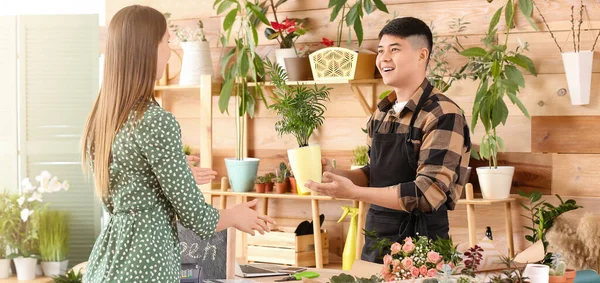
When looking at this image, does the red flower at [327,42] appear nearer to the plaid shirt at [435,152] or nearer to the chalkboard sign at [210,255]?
the plaid shirt at [435,152]

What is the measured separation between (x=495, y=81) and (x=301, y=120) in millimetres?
924

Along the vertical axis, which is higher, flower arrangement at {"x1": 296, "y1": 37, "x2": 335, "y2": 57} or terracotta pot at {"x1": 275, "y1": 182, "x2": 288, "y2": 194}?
flower arrangement at {"x1": 296, "y1": 37, "x2": 335, "y2": 57}

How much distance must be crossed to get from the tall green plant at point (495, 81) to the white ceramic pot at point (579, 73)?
163 mm

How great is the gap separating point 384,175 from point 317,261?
1.32 m

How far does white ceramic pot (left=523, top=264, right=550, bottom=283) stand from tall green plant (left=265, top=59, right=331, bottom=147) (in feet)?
6.37

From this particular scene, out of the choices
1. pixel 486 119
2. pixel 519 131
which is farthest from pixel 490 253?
pixel 519 131

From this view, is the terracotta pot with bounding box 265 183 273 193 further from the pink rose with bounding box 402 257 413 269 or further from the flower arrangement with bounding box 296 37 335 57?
the pink rose with bounding box 402 257 413 269

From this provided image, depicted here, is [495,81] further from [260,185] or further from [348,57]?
[260,185]

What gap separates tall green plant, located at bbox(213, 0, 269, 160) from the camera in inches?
163

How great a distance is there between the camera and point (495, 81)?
367 centimetres

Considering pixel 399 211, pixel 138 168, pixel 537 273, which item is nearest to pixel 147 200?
pixel 138 168

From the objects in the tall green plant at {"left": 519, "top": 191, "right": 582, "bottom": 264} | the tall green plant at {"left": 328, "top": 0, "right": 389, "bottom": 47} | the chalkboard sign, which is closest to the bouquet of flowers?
the chalkboard sign

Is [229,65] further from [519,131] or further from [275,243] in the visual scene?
[519,131]

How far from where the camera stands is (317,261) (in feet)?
13.6
